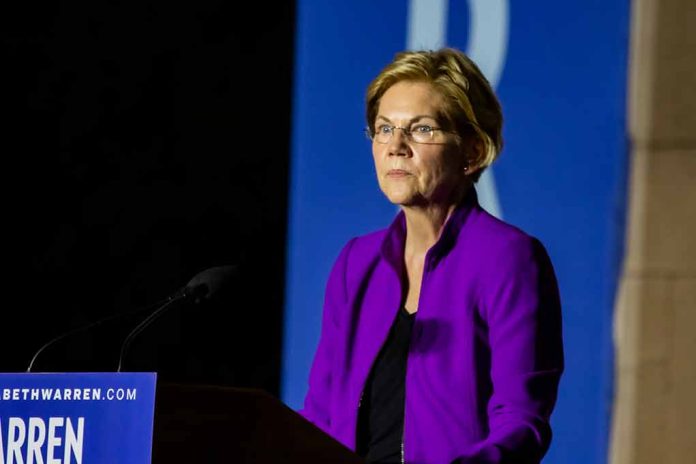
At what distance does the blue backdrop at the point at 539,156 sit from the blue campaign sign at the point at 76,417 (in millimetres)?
1441

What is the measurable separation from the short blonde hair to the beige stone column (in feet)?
1.21

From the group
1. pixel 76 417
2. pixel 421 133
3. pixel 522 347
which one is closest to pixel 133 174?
pixel 421 133

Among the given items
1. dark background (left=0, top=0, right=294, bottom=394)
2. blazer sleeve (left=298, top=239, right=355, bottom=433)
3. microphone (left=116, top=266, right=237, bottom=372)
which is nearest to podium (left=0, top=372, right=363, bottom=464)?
microphone (left=116, top=266, right=237, bottom=372)

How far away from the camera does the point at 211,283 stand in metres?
2.32

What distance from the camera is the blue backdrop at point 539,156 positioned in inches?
122

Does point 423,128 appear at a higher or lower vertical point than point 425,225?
higher

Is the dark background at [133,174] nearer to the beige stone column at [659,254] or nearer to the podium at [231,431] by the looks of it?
the beige stone column at [659,254]

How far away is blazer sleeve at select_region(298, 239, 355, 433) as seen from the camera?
3037 mm

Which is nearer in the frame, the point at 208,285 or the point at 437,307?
the point at 208,285

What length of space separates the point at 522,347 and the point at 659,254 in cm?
52

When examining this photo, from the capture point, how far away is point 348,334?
10.2ft

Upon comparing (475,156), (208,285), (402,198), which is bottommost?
(208,285)

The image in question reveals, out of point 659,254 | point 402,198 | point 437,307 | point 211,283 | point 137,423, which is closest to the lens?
point 137,423

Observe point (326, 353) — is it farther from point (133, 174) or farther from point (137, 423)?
point (137, 423)
